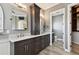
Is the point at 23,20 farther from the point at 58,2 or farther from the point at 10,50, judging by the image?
the point at 58,2

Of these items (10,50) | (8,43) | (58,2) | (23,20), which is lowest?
(10,50)

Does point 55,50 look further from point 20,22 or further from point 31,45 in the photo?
point 20,22

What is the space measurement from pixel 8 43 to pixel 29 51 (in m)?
0.53

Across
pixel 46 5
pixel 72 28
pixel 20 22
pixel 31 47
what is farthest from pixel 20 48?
pixel 72 28

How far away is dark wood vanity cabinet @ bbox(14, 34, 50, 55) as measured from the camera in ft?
5.78

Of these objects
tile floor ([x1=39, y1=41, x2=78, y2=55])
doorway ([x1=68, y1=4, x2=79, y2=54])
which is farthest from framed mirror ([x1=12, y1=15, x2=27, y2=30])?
doorway ([x1=68, y1=4, x2=79, y2=54])

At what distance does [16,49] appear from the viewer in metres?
1.71

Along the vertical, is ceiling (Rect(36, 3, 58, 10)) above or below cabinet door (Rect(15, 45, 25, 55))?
above

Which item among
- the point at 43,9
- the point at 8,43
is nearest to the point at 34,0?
the point at 43,9

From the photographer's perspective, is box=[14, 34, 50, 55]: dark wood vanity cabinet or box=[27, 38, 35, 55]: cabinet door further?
box=[27, 38, 35, 55]: cabinet door

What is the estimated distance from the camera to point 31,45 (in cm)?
207

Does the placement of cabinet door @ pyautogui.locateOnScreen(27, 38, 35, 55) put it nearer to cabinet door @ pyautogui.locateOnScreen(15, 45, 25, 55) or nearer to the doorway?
cabinet door @ pyautogui.locateOnScreen(15, 45, 25, 55)

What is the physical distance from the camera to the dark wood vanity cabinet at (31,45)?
1.76 m

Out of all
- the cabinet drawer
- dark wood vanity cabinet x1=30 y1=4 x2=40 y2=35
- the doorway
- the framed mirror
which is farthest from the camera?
the doorway
